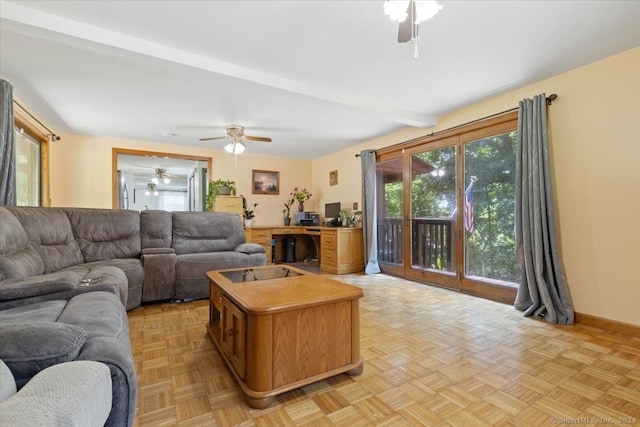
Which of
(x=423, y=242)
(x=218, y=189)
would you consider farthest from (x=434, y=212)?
(x=218, y=189)

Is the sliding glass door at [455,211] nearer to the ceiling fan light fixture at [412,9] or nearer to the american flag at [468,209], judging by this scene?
the american flag at [468,209]

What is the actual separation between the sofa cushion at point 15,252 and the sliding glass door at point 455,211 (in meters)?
3.96

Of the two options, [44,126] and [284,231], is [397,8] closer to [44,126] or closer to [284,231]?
[284,231]

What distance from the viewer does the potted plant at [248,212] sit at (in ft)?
18.6

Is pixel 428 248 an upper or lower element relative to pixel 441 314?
upper

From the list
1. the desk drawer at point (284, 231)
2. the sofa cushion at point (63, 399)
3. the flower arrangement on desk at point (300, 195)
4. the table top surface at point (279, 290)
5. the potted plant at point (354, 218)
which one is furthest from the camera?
the flower arrangement on desk at point (300, 195)

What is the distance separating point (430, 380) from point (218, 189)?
4.62 meters

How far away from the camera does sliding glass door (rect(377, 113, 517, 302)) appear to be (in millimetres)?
3184

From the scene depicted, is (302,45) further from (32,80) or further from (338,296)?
(32,80)

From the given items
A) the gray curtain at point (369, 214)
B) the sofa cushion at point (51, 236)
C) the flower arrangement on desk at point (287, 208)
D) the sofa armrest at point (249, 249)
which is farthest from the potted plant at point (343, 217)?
the sofa cushion at point (51, 236)

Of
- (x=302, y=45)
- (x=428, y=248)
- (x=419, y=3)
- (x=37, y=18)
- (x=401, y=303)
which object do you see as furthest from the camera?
(x=428, y=248)

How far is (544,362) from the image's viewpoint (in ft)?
6.15

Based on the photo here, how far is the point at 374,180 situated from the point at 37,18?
4019 mm

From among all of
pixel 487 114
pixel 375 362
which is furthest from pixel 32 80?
pixel 487 114
